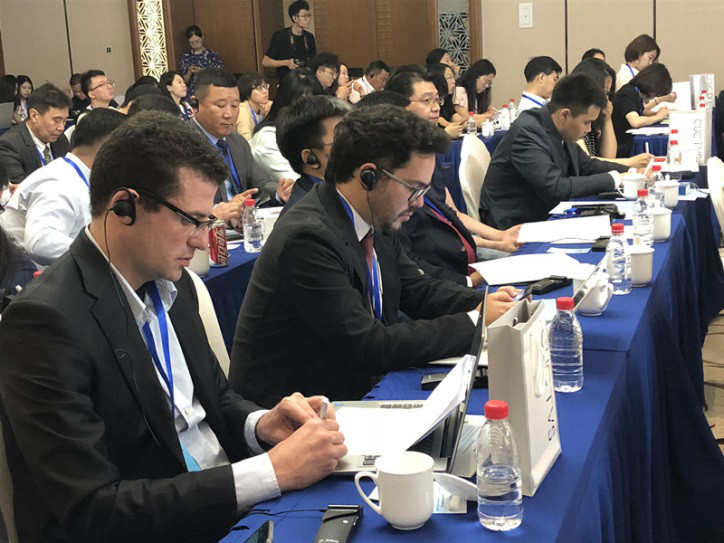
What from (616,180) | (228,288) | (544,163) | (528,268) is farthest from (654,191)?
(228,288)

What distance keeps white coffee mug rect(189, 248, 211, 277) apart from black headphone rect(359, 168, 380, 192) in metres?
1.28

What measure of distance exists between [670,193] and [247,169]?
2.28 metres

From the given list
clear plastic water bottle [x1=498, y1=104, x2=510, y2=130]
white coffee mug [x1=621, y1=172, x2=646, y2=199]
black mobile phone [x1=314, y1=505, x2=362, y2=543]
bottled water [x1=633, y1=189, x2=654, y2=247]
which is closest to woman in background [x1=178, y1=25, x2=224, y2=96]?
clear plastic water bottle [x1=498, y1=104, x2=510, y2=130]

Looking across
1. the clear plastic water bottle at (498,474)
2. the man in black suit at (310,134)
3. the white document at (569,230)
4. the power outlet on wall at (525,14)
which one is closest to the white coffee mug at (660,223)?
the white document at (569,230)

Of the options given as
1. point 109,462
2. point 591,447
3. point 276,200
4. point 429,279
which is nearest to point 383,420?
point 591,447

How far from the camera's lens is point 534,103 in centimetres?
657

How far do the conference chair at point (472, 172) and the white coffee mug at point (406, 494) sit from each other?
11.1 ft

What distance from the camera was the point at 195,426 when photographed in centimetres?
177

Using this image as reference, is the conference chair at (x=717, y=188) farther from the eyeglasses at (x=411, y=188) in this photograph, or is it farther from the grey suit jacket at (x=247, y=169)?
the grey suit jacket at (x=247, y=169)

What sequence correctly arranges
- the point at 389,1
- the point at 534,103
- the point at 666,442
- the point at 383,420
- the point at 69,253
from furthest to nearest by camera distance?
the point at 389,1 → the point at 534,103 → the point at 666,442 → the point at 383,420 → the point at 69,253

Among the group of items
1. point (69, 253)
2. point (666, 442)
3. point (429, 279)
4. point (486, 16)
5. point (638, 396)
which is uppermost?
point (486, 16)

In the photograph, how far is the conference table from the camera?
4.60 ft

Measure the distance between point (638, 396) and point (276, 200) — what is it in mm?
2862

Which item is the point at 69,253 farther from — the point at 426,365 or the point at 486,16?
the point at 486,16
